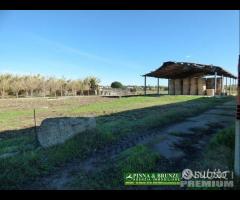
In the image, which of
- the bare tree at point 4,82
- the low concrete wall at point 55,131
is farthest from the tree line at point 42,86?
the low concrete wall at point 55,131

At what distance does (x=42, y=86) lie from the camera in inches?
2185

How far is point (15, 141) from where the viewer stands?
728 cm

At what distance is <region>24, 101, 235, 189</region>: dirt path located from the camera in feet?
14.5

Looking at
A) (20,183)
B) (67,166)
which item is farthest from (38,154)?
(20,183)

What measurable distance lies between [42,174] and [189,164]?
2.84m

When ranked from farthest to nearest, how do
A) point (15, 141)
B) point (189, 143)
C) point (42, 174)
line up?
point (15, 141)
point (189, 143)
point (42, 174)

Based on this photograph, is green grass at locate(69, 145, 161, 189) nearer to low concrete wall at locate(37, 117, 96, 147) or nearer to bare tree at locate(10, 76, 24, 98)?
low concrete wall at locate(37, 117, 96, 147)

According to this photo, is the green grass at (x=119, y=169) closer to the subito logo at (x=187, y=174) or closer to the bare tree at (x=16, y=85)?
the subito logo at (x=187, y=174)

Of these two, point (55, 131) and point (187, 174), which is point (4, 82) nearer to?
point (55, 131)

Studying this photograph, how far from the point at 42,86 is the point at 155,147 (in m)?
52.9

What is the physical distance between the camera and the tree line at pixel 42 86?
5104 centimetres

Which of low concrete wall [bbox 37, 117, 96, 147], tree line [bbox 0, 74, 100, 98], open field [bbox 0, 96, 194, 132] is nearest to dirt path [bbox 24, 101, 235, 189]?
low concrete wall [bbox 37, 117, 96, 147]

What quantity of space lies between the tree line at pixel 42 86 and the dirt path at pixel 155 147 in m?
45.7
